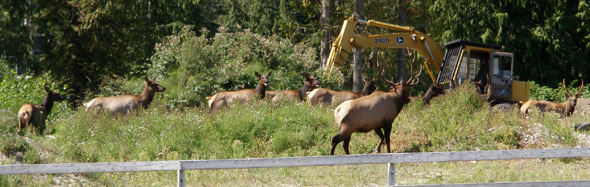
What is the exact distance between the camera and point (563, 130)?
1664 centimetres

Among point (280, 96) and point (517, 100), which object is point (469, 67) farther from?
point (280, 96)

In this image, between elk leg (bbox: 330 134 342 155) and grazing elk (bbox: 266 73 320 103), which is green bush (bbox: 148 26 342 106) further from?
elk leg (bbox: 330 134 342 155)

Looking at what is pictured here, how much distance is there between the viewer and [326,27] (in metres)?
31.5

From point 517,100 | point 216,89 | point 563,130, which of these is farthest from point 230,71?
point 563,130

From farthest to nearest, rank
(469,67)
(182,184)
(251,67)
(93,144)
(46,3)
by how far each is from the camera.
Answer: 1. (46,3)
2. (251,67)
3. (469,67)
4. (93,144)
5. (182,184)

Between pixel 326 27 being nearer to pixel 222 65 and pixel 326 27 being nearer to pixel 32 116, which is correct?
pixel 222 65

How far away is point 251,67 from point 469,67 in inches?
247

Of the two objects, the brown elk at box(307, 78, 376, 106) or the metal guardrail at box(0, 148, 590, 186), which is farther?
the brown elk at box(307, 78, 376, 106)

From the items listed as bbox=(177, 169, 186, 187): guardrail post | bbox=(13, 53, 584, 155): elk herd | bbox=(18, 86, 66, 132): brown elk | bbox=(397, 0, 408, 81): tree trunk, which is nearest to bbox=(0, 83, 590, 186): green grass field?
bbox=(18, 86, 66, 132): brown elk

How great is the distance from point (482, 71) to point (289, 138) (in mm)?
8207

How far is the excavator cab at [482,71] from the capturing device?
21953mm

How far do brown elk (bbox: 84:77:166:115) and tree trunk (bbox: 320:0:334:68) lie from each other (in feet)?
35.8

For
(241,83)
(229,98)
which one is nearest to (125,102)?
(229,98)

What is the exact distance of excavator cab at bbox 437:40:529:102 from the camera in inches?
864
